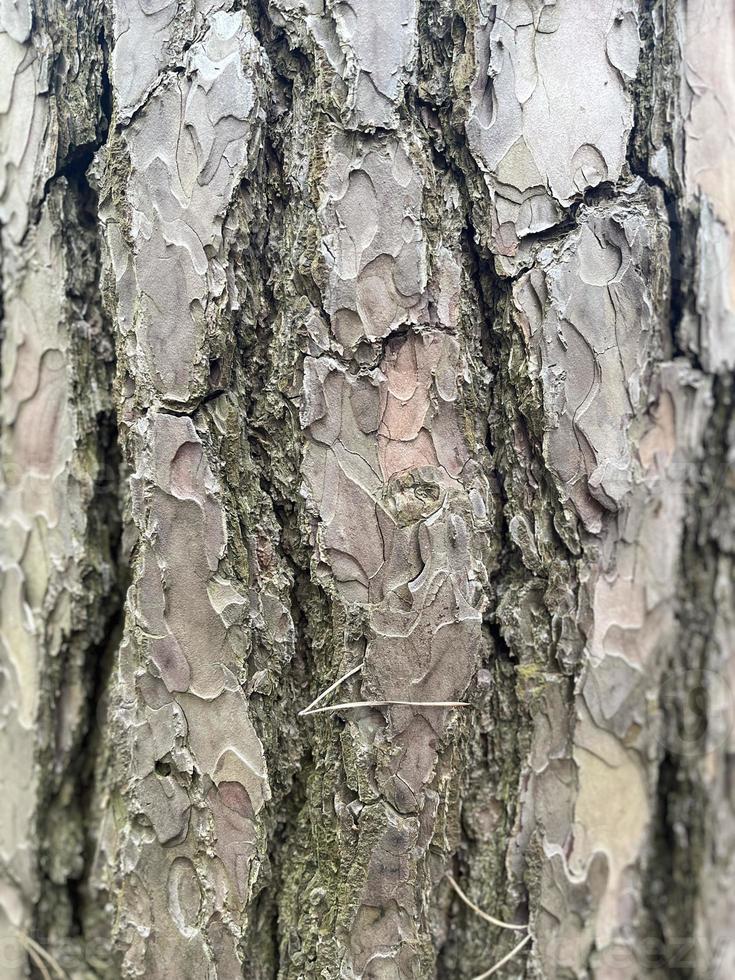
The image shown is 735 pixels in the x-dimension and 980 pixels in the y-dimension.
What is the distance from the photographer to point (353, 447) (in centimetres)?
70

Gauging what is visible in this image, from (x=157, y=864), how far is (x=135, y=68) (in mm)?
727

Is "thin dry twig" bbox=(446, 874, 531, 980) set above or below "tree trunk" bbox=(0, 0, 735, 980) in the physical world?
below

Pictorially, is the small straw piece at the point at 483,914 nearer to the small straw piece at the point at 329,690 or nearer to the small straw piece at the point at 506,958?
the small straw piece at the point at 506,958

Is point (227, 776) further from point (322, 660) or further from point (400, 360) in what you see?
point (400, 360)

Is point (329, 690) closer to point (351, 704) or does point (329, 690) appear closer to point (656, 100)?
point (351, 704)

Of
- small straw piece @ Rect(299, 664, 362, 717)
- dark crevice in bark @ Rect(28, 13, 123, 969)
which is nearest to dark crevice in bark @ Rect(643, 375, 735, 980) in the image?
small straw piece @ Rect(299, 664, 362, 717)

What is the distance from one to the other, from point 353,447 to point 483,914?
1.55 ft

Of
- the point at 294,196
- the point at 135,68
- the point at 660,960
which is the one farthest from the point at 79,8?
the point at 660,960

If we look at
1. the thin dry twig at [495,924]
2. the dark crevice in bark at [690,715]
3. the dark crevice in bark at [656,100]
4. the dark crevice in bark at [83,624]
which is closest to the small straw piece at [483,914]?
the thin dry twig at [495,924]

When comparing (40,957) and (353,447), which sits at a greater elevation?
(353,447)

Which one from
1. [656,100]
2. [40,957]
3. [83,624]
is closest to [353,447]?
[83,624]

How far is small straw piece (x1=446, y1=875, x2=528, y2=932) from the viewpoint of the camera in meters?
0.74

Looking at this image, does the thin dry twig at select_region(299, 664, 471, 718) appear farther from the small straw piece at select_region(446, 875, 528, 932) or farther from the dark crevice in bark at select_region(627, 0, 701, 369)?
the dark crevice in bark at select_region(627, 0, 701, 369)

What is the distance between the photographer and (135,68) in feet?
2.29
